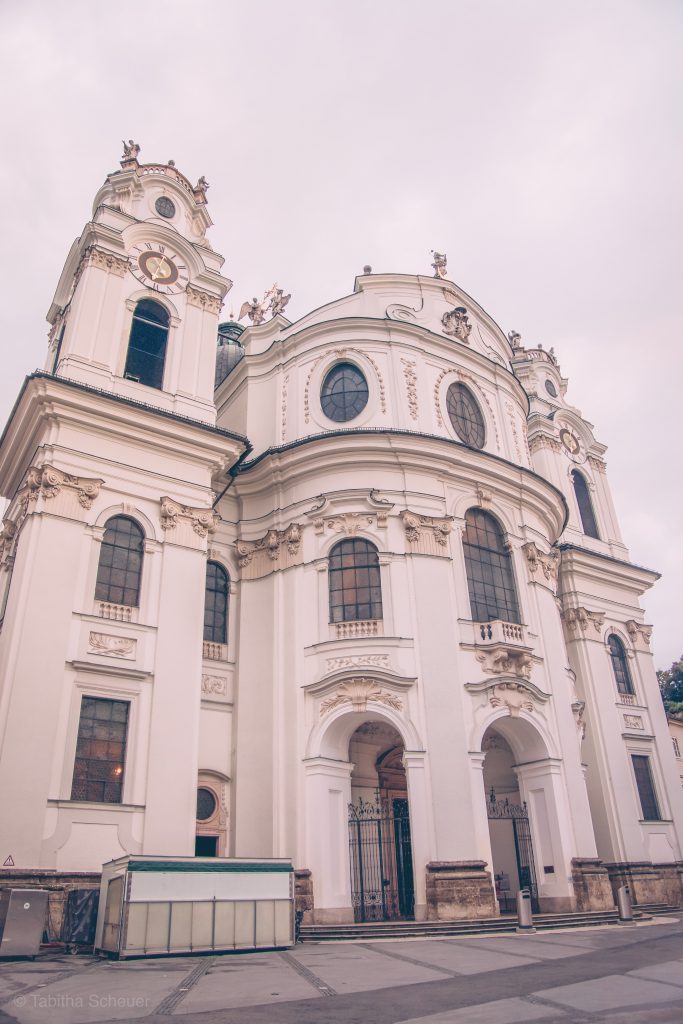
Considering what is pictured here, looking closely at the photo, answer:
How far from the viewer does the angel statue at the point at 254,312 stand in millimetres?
27344

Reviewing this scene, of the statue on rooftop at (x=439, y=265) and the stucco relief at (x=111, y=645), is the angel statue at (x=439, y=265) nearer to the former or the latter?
the statue on rooftop at (x=439, y=265)

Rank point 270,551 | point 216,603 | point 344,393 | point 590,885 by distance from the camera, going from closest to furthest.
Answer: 1. point 590,885
2. point 216,603
3. point 270,551
4. point 344,393

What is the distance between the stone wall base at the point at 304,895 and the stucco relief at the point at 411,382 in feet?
42.1

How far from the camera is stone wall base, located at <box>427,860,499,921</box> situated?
16.9 meters

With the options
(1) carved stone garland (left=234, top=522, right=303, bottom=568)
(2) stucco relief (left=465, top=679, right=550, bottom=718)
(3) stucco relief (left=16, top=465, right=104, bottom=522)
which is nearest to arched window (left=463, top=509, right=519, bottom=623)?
(2) stucco relief (left=465, top=679, right=550, bottom=718)

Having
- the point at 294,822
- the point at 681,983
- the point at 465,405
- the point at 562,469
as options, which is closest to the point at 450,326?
the point at 465,405

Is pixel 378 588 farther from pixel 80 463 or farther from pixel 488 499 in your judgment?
pixel 80 463

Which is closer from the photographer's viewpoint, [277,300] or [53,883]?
[53,883]

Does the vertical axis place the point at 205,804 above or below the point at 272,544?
below

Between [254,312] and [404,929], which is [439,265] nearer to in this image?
[254,312]

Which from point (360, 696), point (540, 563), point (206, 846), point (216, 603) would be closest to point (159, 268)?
point (216, 603)

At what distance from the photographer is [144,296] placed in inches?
876

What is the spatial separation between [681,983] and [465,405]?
18.5m

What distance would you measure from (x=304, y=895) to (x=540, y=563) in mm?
11860
